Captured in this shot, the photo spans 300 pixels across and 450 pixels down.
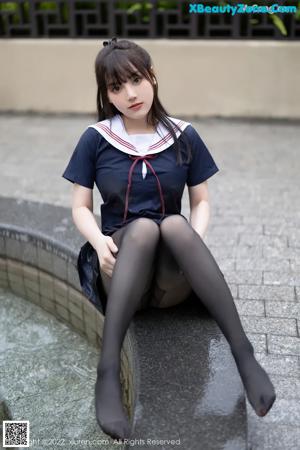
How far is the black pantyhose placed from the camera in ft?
7.02

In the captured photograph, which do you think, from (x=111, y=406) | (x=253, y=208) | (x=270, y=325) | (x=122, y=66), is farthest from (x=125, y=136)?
(x=253, y=208)

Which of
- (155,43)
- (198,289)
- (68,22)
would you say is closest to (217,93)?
(155,43)

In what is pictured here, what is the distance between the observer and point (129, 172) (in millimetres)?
2363

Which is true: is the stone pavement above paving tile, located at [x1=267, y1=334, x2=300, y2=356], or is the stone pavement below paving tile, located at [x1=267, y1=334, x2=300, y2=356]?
below

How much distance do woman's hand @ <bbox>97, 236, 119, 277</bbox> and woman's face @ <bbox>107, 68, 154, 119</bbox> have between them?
48 centimetres

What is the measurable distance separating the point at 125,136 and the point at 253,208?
197 cm

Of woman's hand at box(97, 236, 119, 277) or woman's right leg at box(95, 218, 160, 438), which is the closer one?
woman's right leg at box(95, 218, 160, 438)

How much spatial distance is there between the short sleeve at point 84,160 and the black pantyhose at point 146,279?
1.00 feet

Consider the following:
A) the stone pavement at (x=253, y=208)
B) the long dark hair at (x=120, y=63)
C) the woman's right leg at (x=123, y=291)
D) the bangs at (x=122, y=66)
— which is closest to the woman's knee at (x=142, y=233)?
the woman's right leg at (x=123, y=291)

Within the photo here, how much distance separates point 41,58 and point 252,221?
10.7ft

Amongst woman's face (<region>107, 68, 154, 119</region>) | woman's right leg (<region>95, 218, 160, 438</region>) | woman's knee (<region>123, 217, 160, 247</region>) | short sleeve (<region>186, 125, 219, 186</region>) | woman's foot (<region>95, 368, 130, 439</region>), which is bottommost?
woman's foot (<region>95, 368, 130, 439</region>)

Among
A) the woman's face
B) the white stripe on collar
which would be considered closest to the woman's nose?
the woman's face

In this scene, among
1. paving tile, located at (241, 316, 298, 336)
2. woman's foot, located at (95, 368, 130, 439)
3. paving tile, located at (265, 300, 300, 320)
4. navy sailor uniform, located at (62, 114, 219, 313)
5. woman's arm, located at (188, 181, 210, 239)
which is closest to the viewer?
woman's foot, located at (95, 368, 130, 439)

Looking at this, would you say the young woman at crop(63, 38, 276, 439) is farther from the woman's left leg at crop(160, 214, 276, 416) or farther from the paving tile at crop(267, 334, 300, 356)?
the paving tile at crop(267, 334, 300, 356)
